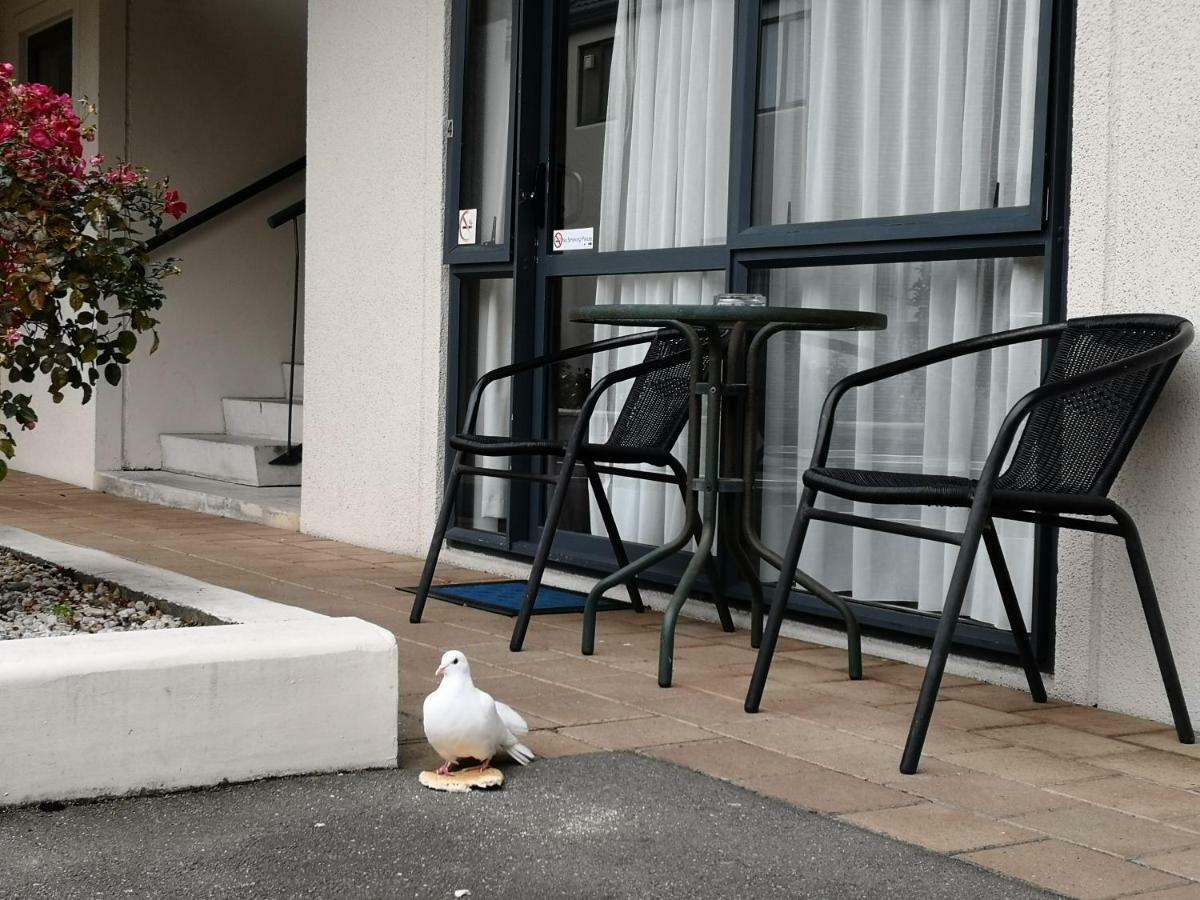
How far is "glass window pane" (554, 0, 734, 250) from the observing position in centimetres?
455

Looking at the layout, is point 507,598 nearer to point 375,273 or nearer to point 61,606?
point 61,606

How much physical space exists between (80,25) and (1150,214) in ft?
20.7

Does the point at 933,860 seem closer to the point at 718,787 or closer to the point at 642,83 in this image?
the point at 718,787

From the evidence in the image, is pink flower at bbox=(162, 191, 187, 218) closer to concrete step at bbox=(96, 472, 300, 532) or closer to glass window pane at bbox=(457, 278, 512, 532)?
glass window pane at bbox=(457, 278, 512, 532)

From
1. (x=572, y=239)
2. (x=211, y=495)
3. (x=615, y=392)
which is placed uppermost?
(x=572, y=239)

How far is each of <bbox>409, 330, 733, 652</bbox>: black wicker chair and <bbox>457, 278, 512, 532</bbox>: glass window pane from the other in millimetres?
854

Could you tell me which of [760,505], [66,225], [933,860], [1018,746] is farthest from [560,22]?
[933,860]

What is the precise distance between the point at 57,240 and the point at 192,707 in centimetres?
114

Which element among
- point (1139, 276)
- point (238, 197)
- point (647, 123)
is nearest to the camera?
point (1139, 276)

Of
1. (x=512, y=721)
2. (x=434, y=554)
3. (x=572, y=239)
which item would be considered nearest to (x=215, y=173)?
(x=572, y=239)

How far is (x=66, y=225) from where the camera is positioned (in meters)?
3.23

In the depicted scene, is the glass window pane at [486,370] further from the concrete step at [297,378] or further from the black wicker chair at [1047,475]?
the concrete step at [297,378]

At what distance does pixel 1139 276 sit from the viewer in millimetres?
3268

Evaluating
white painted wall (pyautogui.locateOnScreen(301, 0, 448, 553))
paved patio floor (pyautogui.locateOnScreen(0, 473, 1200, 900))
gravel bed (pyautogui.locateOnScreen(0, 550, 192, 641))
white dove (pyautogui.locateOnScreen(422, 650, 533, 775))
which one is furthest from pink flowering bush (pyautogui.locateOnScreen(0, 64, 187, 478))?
white painted wall (pyautogui.locateOnScreen(301, 0, 448, 553))
